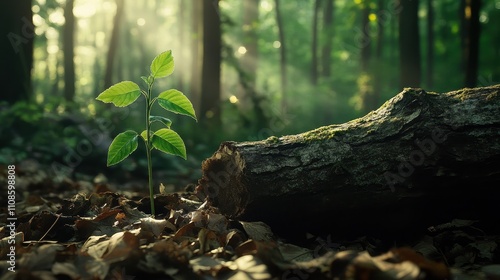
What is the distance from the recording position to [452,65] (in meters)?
26.3

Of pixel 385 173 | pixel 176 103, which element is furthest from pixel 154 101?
pixel 385 173

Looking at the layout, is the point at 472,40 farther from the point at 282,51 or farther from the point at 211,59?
the point at 282,51

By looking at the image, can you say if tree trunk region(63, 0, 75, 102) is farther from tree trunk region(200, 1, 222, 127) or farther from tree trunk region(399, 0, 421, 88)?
tree trunk region(399, 0, 421, 88)

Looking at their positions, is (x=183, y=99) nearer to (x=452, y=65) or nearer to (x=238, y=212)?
(x=238, y=212)

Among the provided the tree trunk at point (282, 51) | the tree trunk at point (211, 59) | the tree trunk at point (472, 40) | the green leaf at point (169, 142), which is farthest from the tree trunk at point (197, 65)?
the green leaf at point (169, 142)

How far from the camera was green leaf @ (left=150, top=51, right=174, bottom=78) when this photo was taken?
7.73 ft

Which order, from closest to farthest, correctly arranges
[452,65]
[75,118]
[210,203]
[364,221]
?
[364,221] → [210,203] → [75,118] → [452,65]

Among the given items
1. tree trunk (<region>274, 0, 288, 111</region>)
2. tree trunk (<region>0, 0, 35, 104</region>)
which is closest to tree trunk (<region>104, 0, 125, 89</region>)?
tree trunk (<region>274, 0, 288, 111</region>)

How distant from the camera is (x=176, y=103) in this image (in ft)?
7.84

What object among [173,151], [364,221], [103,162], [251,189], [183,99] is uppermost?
[183,99]

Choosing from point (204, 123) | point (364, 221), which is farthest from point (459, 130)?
point (204, 123)

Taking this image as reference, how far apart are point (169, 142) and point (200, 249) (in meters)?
0.66

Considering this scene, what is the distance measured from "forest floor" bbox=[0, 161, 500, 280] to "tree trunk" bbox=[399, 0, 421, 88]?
881 centimetres

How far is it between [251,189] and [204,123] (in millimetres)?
8013
